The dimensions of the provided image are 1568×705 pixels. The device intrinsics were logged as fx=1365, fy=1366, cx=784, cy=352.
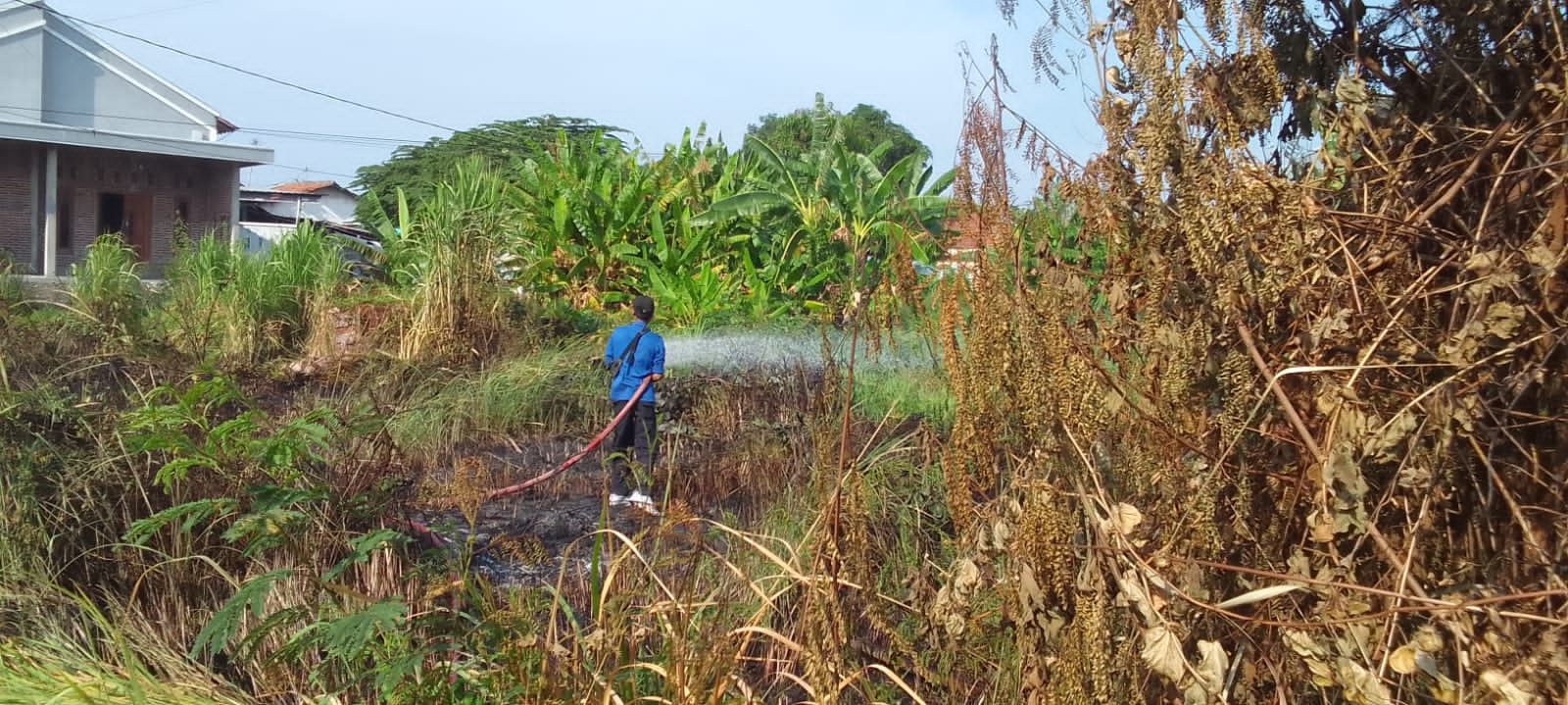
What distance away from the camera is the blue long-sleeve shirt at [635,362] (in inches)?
313

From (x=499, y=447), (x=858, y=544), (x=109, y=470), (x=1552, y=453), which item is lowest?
(x=499, y=447)

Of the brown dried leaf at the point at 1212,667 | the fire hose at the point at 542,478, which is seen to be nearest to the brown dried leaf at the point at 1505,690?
the brown dried leaf at the point at 1212,667

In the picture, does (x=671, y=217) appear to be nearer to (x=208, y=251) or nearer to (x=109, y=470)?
(x=208, y=251)

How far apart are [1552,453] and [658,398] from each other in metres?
6.86

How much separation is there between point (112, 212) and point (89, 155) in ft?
5.55

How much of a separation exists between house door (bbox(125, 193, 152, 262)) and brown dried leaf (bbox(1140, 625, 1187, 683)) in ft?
97.7

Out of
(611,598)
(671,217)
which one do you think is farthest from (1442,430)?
(671,217)

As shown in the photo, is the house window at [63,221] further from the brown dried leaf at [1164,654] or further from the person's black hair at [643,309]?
the brown dried leaf at [1164,654]

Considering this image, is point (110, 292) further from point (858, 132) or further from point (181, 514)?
point (858, 132)

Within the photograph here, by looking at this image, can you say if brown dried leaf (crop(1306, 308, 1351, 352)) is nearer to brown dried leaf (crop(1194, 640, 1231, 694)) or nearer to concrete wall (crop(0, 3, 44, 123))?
brown dried leaf (crop(1194, 640, 1231, 694))

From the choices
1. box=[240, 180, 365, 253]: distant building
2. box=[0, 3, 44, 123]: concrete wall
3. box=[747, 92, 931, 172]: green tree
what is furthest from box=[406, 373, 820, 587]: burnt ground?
box=[240, 180, 365, 253]: distant building

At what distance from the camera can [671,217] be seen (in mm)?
14906

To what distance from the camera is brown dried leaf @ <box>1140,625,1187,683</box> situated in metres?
2.54

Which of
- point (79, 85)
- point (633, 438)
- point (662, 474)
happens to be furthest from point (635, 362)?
point (79, 85)
